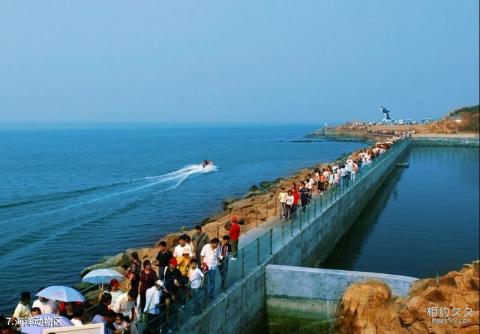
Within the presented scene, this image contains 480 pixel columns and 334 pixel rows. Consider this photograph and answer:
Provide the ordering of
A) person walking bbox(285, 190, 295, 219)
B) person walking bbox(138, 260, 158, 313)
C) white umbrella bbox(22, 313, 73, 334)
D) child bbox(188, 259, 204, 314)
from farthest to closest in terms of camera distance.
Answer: person walking bbox(285, 190, 295, 219), child bbox(188, 259, 204, 314), person walking bbox(138, 260, 158, 313), white umbrella bbox(22, 313, 73, 334)

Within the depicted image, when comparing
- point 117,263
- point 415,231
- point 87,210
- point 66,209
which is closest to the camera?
point 117,263

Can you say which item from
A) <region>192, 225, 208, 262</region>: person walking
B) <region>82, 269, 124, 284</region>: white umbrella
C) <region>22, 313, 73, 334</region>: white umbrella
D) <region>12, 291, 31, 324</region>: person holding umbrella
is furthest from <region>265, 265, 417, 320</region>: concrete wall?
<region>22, 313, 73, 334</region>: white umbrella

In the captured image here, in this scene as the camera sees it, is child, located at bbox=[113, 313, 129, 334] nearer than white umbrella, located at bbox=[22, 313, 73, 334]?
No

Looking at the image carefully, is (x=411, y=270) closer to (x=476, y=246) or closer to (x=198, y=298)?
(x=476, y=246)

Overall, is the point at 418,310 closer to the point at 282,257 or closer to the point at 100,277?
the point at 282,257

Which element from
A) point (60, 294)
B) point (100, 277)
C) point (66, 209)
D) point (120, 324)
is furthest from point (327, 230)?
point (66, 209)

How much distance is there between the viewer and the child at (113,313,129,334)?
871 cm

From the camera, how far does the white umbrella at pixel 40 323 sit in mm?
8336

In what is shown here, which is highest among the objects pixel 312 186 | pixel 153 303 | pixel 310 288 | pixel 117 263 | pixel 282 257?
pixel 312 186

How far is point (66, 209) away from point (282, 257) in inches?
1121

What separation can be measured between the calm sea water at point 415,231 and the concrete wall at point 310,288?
850 cm

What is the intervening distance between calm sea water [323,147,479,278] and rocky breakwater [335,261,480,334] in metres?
11.4

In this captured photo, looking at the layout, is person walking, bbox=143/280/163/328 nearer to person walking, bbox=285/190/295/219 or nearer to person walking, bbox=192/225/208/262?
person walking, bbox=192/225/208/262

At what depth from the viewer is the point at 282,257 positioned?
16078 mm
